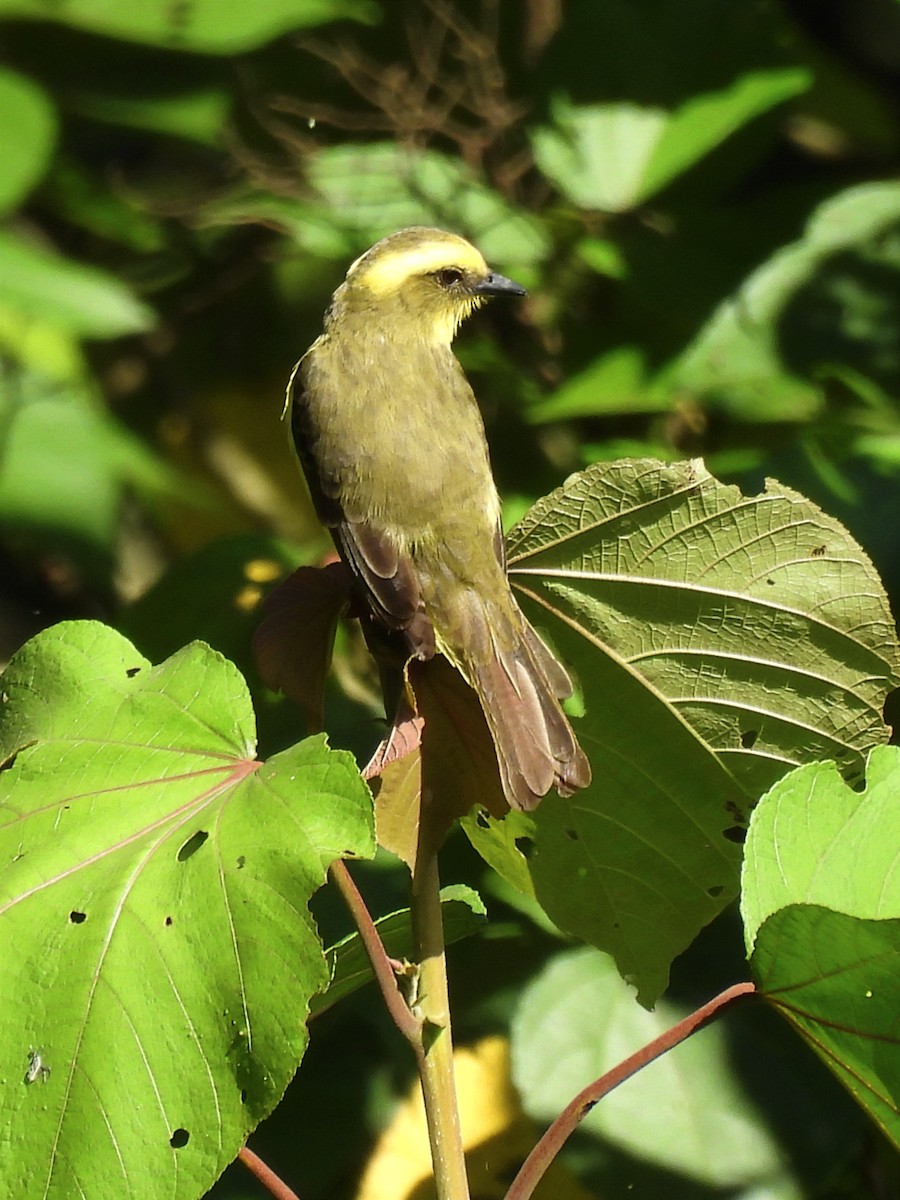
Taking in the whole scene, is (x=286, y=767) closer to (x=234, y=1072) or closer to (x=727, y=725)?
(x=234, y=1072)

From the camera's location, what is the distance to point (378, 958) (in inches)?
37.2

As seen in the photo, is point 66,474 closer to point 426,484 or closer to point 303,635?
point 426,484

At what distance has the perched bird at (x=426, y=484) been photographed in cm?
119

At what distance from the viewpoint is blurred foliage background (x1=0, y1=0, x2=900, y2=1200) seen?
5.78 ft

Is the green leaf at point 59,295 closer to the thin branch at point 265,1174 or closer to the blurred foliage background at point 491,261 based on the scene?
the blurred foliage background at point 491,261

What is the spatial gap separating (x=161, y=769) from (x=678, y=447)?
1556 millimetres

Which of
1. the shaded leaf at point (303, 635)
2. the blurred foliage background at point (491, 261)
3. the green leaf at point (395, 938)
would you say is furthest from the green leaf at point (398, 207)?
the green leaf at point (395, 938)

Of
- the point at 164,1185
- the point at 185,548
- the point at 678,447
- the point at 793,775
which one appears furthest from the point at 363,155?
the point at 164,1185

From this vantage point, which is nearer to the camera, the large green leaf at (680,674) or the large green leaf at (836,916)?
the large green leaf at (836,916)

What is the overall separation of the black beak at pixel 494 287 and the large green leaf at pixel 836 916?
99 centimetres

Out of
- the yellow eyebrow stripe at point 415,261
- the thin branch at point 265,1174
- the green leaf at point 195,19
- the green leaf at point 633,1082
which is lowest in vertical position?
the green leaf at point 633,1082

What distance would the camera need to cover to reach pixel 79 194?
2.78 meters

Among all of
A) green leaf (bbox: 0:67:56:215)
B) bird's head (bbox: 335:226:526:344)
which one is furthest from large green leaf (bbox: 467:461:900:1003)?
green leaf (bbox: 0:67:56:215)

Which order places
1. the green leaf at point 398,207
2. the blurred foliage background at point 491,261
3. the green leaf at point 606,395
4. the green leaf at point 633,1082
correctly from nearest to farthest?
the green leaf at point 633,1082
the blurred foliage background at point 491,261
the green leaf at point 606,395
the green leaf at point 398,207
